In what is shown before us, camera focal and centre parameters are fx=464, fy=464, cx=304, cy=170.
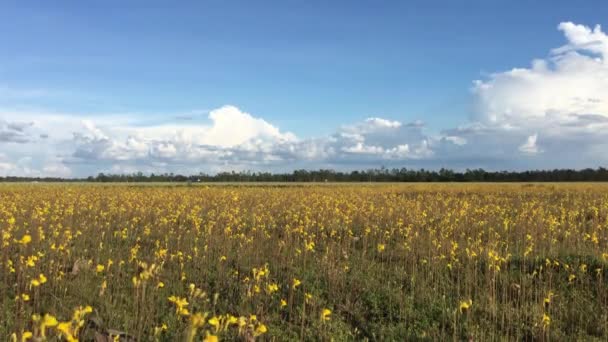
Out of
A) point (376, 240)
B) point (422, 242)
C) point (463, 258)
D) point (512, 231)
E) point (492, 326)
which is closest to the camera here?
point (492, 326)

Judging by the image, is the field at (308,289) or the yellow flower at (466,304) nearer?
the yellow flower at (466,304)

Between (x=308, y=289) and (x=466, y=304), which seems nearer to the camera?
(x=466, y=304)

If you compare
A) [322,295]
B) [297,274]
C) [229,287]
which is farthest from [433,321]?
[229,287]

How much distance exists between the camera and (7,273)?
806 cm

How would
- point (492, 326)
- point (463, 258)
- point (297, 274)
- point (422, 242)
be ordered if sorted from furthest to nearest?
1. point (422, 242)
2. point (463, 258)
3. point (297, 274)
4. point (492, 326)

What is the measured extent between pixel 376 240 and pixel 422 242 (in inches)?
59.4

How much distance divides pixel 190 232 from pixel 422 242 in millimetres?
6083

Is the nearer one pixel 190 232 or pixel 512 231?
pixel 190 232

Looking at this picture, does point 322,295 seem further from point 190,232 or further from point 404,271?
point 190,232

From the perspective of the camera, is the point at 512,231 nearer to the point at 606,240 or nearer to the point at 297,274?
the point at 606,240

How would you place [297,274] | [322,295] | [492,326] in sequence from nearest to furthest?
[492,326], [322,295], [297,274]

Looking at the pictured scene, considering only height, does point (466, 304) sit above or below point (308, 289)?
above

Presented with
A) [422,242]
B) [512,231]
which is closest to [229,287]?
[422,242]

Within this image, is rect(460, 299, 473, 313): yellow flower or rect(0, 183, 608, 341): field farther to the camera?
rect(0, 183, 608, 341): field
